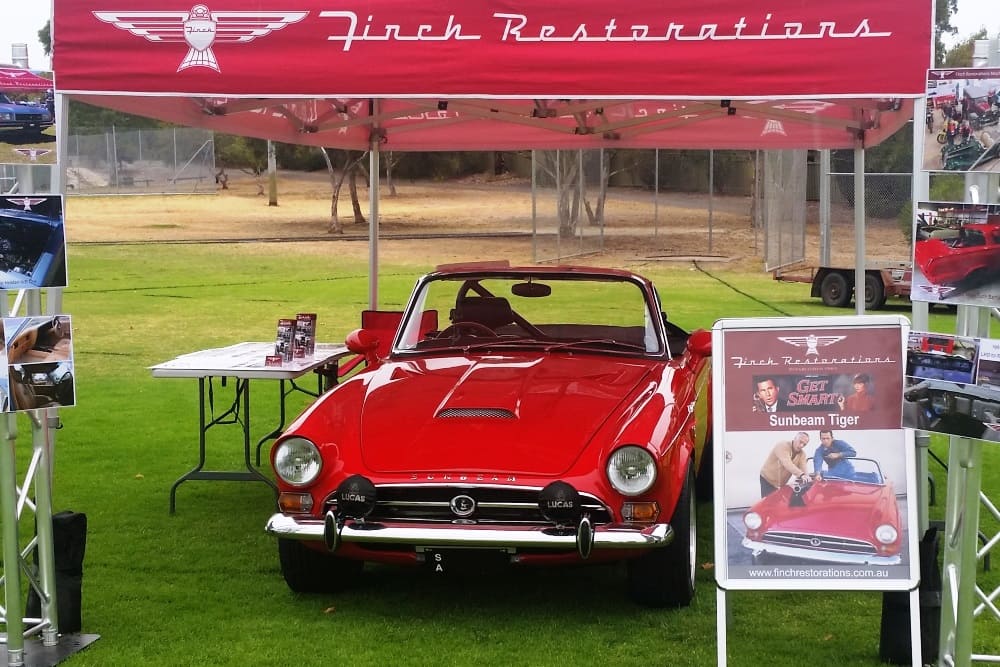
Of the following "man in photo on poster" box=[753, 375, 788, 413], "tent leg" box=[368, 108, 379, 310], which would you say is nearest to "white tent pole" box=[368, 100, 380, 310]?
"tent leg" box=[368, 108, 379, 310]

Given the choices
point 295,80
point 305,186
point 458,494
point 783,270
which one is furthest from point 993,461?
point 305,186

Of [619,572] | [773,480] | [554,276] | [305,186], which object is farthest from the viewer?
[305,186]

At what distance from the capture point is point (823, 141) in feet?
34.1

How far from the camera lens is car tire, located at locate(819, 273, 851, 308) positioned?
843 inches

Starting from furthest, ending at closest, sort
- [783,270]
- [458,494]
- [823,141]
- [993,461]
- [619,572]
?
[783,270], [823,141], [993,461], [619,572], [458,494]

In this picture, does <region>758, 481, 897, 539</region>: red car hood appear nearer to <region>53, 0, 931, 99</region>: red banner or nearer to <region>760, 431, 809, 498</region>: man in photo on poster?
<region>760, 431, 809, 498</region>: man in photo on poster

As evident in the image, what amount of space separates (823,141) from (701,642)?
20.0 ft

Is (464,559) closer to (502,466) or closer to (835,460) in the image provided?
(502,466)

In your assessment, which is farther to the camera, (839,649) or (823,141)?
(823,141)

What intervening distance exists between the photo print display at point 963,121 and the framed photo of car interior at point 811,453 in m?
0.64

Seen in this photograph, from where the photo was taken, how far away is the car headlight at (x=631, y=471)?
527 centimetres

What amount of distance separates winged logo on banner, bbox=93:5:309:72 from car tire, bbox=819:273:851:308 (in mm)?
17038

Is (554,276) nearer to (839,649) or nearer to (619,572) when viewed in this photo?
(619,572)

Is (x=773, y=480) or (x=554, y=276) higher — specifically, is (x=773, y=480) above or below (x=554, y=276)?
below
